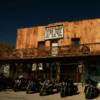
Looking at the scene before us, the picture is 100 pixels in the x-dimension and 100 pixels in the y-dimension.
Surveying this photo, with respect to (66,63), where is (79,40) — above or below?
above

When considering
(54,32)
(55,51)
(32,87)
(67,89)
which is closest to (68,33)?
(54,32)

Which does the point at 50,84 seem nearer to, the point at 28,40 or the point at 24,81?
the point at 24,81

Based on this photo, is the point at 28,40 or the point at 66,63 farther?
the point at 28,40

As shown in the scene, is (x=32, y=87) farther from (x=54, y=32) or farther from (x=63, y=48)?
(x=54, y=32)

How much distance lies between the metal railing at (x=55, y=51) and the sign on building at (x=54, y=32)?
9.31ft

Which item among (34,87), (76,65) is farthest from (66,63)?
(34,87)

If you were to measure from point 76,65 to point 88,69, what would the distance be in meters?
1.92

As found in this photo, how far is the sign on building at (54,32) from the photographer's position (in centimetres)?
3412

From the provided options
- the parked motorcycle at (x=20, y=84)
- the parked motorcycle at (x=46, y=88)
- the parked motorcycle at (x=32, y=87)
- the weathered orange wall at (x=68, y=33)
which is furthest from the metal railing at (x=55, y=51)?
the parked motorcycle at (x=46, y=88)

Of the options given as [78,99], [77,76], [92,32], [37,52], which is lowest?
[78,99]

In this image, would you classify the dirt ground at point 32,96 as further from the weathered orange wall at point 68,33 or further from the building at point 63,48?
the weathered orange wall at point 68,33

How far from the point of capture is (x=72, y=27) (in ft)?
110

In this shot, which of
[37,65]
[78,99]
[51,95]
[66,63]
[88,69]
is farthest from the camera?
[37,65]

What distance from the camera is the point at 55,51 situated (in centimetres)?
3117
